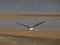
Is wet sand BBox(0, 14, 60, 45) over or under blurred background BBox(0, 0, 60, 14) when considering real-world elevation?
under

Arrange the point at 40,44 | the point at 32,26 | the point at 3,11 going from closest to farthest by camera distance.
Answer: the point at 40,44 < the point at 32,26 < the point at 3,11

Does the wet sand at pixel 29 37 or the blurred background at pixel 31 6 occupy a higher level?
the blurred background at pixel 31 6

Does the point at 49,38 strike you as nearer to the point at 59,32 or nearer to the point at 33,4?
the point at 59,32

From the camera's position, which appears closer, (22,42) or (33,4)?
(22,42)

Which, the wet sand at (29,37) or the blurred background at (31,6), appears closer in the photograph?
the wet sand at (29,37)

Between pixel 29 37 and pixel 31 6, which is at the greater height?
pixel 31 6

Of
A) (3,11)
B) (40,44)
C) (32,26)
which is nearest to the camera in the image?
(40,44)

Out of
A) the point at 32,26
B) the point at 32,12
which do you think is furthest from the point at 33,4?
the point at 32,26

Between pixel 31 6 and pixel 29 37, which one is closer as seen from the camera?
pixel 29 37

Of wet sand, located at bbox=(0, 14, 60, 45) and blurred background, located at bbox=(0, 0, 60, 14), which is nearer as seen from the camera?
wet sand, located at bbox=(0, 14, 60, 45)

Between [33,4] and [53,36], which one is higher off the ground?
[33,4]
